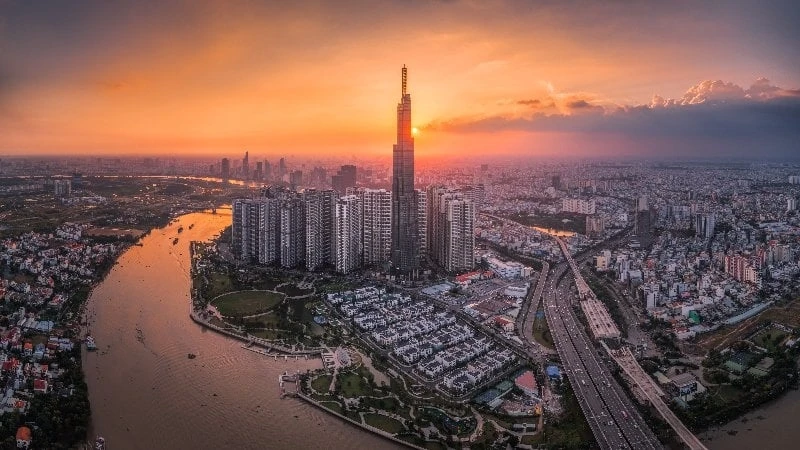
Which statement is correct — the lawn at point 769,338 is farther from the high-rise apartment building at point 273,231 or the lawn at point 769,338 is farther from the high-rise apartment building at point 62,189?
the high-rise apartment building at point 62,189

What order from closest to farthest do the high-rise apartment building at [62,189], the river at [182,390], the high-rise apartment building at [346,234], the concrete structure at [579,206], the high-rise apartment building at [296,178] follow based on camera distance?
the river at [182,390] < the high-rise apartment building at [346,234] < the concrete structure at [579,206] < the high-rise apartment building at [62,189] < the high-rise apartment building at [296,178]

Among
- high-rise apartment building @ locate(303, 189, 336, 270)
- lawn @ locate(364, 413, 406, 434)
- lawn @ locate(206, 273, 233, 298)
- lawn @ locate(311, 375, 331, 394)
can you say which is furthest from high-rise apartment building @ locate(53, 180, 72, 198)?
lawn @ locate(364, 413, 406, 434)

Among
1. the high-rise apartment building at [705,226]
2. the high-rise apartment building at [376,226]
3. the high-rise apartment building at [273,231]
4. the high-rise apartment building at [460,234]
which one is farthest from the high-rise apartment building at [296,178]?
the high-rise apartment building at [705,226]

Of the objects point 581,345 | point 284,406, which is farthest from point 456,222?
point 284,406

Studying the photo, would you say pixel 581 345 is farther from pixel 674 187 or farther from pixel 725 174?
pixel 725 174

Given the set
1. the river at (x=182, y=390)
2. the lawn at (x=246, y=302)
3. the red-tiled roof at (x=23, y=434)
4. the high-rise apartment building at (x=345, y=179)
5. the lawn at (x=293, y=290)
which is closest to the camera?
the red-tiled roof at (x=23, y=434)

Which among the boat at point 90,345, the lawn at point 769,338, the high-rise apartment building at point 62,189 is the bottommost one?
the lawn at point 769,338
